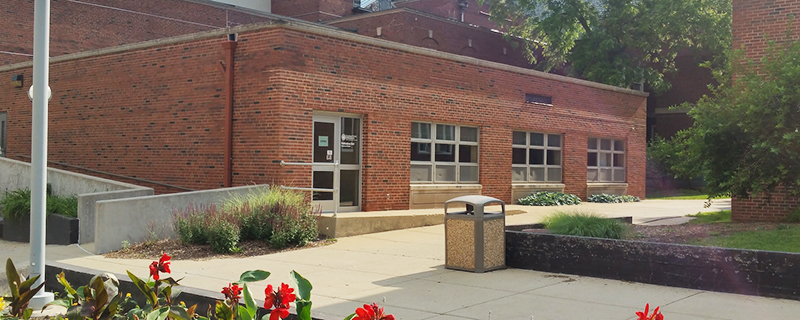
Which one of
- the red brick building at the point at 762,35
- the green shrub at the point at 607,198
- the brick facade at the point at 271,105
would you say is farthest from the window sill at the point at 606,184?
the red brick building at the point at 762,35

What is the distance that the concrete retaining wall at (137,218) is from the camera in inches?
494

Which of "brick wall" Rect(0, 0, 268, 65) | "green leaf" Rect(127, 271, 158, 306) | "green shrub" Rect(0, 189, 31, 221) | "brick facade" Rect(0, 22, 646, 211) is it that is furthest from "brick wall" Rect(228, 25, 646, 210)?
"brick wall" Rect(0, 0, 268, 65)

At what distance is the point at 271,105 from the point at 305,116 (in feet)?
2.51

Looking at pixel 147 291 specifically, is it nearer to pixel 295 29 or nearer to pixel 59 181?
pixel 295 29

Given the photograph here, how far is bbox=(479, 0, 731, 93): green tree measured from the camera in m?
35.2

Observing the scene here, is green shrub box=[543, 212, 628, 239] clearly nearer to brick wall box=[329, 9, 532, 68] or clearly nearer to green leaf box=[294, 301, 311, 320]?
green leaf box=[294, 301, 311, 320]

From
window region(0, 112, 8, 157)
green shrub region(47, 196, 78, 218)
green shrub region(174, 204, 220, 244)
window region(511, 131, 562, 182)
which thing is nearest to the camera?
green shrub region(174, 204, 220, 244)

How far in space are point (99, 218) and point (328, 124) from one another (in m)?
5.93

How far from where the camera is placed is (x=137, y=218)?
13125 millimetres

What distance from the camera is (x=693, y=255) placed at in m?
8.85

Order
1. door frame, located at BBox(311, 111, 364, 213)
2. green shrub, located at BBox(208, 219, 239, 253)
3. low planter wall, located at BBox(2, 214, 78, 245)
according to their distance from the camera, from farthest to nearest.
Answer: door frame, located at BBox(311, 111, 364, 213)
low planter wall, located at BBox(2, 214, 78, 245)
green shrub, located at BBox(208, 219, 239, 253)

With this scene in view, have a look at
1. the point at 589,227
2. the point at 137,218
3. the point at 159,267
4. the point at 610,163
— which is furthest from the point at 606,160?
the point at 159,267

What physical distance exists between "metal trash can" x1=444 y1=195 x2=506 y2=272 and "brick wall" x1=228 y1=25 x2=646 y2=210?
6.31 metres

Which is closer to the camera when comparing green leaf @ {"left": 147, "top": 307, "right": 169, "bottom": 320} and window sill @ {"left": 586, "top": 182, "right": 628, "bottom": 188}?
green leaf @ {"left": 147, "top": 307, "right": 169, "bottom": 320}
